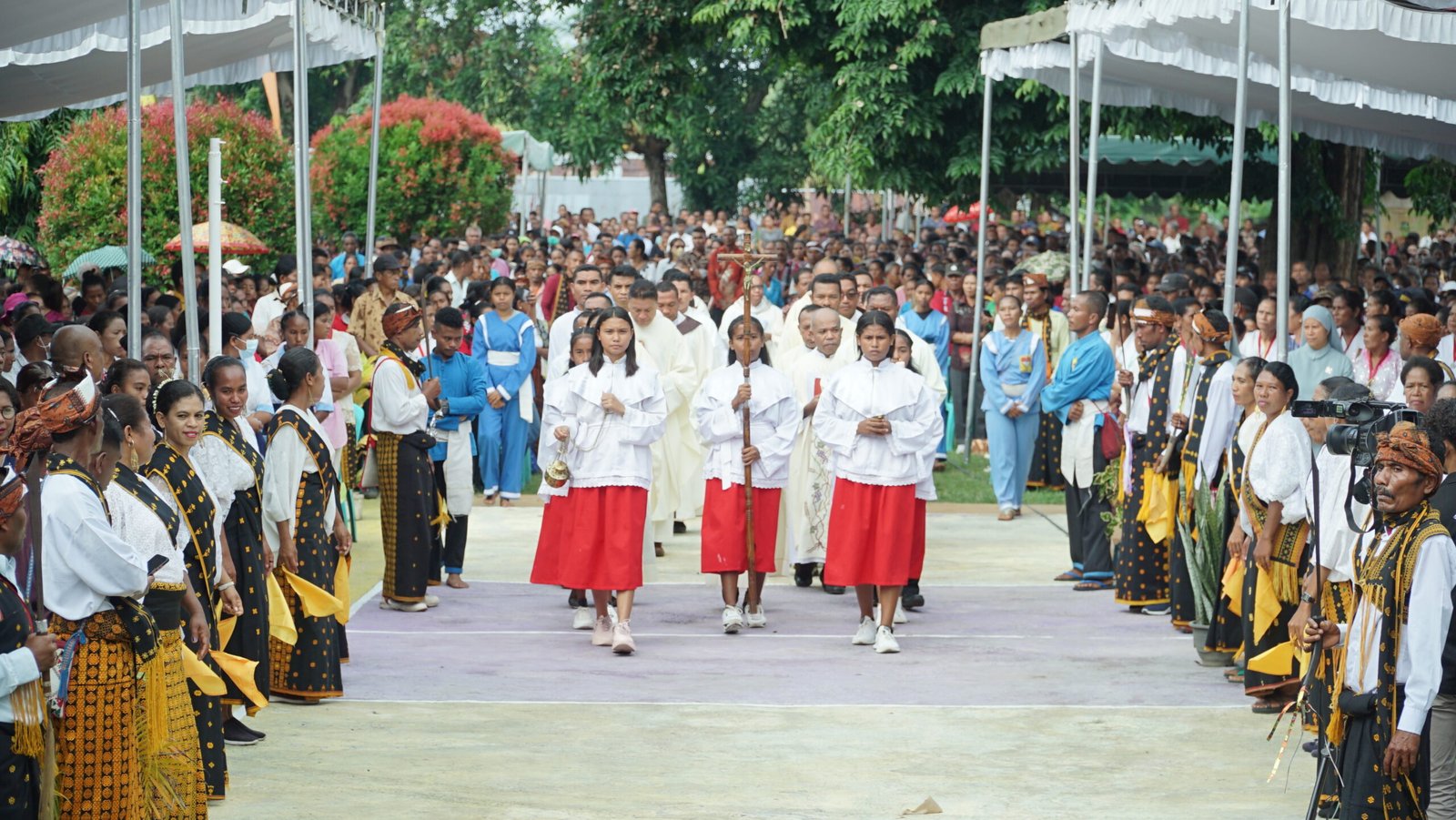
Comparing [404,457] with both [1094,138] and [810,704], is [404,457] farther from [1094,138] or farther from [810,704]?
[1094,138]

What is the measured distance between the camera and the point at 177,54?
8.78 m

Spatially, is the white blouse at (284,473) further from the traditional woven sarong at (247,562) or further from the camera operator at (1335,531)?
the camera operator at (1335,531)

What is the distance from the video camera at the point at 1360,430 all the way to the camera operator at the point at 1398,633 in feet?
0.22

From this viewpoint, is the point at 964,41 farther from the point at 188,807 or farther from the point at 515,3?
the point at 515,3

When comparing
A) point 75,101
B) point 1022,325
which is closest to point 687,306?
point 1022,325

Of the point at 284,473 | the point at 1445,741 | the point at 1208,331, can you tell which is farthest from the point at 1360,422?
the point at 284,473

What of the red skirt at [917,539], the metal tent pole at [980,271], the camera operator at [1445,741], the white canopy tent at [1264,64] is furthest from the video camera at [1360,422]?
the metal tent pole at [980,271]

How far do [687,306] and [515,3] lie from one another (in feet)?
82.1

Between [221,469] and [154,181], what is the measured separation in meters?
14.0

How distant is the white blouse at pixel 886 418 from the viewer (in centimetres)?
1029

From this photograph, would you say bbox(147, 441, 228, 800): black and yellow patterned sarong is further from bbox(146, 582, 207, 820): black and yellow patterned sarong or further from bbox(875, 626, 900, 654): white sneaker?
bbox(875, 626, 900, 654): white sneaker

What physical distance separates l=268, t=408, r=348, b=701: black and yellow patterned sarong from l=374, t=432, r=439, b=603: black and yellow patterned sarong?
1.89 m

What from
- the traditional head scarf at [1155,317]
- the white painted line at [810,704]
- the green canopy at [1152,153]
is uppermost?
the green canopy at [1152,153]

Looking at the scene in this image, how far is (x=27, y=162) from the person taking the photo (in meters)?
21.9
